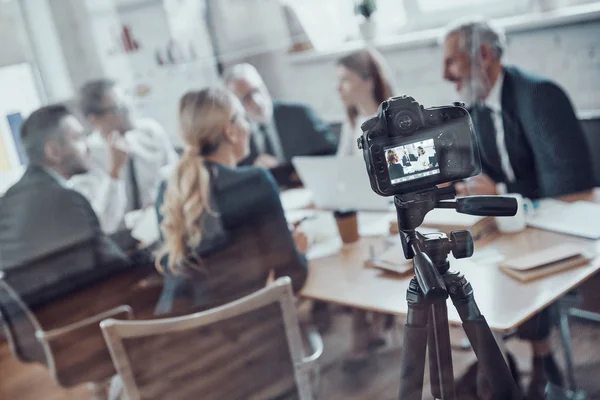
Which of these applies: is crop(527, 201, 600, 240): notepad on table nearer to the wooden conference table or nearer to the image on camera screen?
the wooden conference table

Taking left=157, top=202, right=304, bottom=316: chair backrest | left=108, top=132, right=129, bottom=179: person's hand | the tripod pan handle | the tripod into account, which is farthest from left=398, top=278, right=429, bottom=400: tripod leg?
left=108, top=132, right=129, bottom=179: person's hand

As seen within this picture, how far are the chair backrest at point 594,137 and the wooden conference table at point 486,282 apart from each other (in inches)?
13.1

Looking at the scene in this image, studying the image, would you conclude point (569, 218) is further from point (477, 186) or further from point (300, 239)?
point (300, 239)

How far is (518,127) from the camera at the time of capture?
1.55 m

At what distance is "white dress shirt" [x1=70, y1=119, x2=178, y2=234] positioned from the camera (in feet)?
4.74

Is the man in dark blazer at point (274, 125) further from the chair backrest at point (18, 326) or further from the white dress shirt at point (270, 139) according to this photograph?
the chair backrest at point (18, 326)

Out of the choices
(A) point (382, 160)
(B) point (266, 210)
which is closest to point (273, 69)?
(B) point (266, 210)

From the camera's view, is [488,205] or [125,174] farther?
[125,174]

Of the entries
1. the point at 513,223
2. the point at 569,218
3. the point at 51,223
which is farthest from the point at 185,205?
the point at 569,218

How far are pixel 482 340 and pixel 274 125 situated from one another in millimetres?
1116

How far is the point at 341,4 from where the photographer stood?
5.21ft

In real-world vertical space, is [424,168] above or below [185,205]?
above

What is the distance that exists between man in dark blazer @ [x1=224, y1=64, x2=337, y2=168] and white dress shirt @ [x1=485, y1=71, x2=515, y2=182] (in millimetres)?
505

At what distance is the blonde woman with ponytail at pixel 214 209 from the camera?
1528 millimetres
